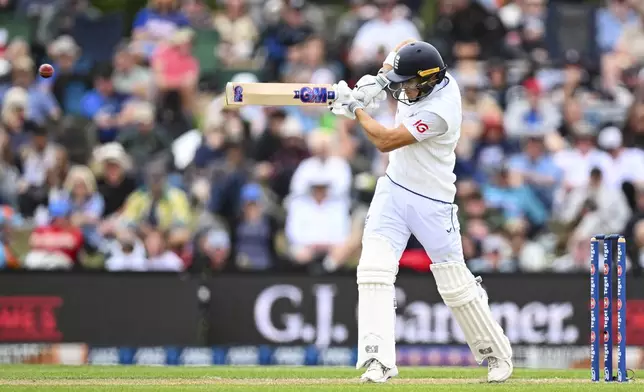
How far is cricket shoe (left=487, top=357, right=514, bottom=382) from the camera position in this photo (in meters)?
9.71

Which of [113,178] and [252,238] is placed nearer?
[252,238]

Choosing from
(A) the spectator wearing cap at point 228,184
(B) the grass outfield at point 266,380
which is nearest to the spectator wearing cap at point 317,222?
(A) the spectator wearing cap at point 228,184

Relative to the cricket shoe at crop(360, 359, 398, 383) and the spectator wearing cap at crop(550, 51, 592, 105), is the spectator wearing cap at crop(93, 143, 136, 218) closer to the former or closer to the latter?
the spectator wearing cap at crop(550, 51, 592, 105)

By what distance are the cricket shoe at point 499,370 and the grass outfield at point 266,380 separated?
8 centimetres

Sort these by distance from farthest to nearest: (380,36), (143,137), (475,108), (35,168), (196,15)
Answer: (196,15), (380,36), (475,108), (143,137), (35,168)

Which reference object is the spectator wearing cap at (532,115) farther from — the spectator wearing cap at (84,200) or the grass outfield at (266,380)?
the grass outfield at (266,380)

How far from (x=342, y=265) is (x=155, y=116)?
382cm

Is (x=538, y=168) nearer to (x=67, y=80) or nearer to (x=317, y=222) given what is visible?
(x=317, y=222)

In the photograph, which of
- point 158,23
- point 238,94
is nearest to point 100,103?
point 158,23

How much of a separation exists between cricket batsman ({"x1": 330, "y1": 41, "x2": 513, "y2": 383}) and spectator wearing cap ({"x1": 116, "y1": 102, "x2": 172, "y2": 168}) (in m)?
7.38

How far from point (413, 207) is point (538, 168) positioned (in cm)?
761

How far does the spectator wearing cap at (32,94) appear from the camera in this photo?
17.3m

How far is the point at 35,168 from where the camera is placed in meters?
16.5

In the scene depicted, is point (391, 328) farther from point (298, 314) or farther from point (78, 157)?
point (78, 157)
